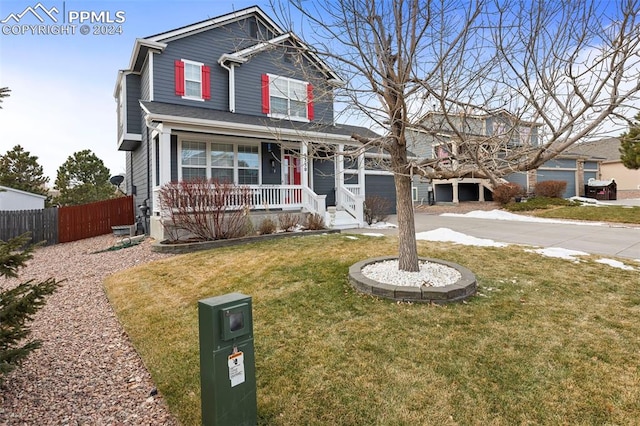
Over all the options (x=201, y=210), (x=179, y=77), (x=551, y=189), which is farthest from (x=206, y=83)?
(x=551, y=189)

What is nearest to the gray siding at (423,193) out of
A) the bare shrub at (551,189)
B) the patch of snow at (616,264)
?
the bare shrub at (551,189)

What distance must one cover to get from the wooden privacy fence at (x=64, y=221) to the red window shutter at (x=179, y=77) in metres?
5.66

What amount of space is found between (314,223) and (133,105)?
8.88m

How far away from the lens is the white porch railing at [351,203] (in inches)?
495

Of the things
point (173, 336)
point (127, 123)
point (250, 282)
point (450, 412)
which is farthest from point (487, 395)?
point (127, 123)

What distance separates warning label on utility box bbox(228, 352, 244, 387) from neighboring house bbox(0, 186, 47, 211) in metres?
19.1

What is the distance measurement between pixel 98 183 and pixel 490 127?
81.7 ft

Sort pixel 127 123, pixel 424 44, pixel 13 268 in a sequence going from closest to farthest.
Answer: pixel 13 268
pixel 424 44
pixel 127 123

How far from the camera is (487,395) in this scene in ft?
8.18

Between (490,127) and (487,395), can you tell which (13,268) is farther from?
(490,127)

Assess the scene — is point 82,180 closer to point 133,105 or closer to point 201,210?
point 133,105

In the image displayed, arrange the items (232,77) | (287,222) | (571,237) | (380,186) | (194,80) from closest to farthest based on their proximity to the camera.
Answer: (571,237) < (287,222) < (194,80) < (232,77) < (380,186)

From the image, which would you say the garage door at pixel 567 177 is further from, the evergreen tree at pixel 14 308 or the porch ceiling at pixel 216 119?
the evergreen tree at pixel 14 308

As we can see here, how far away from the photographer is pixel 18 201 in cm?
1678
